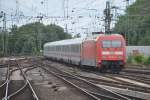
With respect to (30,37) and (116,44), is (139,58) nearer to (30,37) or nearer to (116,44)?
(116,44)

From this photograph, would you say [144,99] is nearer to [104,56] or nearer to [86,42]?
[104,56]

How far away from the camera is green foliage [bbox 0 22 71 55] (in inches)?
4298

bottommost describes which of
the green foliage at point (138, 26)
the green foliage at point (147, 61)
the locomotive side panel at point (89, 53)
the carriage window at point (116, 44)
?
the green foliage at point (147, 61)

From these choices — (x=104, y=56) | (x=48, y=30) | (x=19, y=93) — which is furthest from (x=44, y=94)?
(x=48, y=30)

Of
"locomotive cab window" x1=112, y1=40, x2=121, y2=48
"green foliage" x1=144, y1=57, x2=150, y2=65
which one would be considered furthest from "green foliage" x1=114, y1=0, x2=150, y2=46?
"locomotive cab window" x1=112, y1=40, x2=121, y2=48

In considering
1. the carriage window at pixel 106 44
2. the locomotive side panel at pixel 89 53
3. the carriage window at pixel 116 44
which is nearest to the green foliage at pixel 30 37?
the locomotive side panel at pixel 89 53

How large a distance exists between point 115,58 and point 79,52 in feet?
22.3

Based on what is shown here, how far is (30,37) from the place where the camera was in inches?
4377

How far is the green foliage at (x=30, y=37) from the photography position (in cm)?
10918

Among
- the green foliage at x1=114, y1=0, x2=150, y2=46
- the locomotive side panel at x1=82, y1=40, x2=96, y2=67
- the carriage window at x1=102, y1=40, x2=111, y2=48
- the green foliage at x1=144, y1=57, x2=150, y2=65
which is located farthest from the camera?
the green foliage at x1=114, y1=0, x2=150, y2=46

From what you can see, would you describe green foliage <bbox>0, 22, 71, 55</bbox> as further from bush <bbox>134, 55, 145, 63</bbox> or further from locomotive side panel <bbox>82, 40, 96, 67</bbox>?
locomotive side panel <bbox>82, 40, 96, 67</bbox>

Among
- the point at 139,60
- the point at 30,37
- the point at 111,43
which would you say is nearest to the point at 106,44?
the point at 111,43

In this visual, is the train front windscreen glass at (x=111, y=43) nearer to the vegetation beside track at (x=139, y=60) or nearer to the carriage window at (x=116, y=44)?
the carriage window at (x=116, y=44)

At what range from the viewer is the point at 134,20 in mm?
88500
